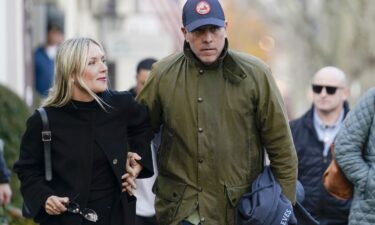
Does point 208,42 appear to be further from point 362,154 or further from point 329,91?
point 329,91

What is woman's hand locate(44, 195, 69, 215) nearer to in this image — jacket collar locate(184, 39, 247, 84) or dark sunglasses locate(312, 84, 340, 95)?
jacket collar locate(184, 39, 247, 84)

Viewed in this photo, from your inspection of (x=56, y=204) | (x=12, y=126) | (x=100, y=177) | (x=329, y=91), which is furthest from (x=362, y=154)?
(x=12, y=126)

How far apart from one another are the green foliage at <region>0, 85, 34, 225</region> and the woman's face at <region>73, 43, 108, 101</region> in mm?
4258

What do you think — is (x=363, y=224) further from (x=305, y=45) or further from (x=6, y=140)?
(x=305, y=45)

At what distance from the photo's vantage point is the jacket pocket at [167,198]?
285 inches

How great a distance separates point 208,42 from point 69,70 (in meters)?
0.79

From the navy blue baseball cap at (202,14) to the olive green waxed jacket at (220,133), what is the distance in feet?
0.64

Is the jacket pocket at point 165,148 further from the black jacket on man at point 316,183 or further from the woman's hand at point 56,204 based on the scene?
the black jacket on man at point 316,183

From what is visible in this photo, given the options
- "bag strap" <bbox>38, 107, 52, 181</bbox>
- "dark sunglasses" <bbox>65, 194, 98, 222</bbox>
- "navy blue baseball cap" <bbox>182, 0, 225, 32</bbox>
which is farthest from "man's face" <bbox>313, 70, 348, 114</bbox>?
"bag strap" <bbox>38, 107, 52, 181</bbox>

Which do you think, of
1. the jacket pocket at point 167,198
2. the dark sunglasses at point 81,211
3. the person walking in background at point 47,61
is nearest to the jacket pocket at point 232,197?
the jacket pocket at point 167,198

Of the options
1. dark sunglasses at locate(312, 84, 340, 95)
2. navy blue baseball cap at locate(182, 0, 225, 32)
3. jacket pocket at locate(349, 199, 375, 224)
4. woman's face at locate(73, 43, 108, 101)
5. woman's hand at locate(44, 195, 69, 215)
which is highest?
navy blue baseball cap at locate(182, 0, 225, 32)

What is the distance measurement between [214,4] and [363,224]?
1.67 metres

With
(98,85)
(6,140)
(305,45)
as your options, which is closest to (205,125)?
(98,85)

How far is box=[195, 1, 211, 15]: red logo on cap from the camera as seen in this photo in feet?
23.1
